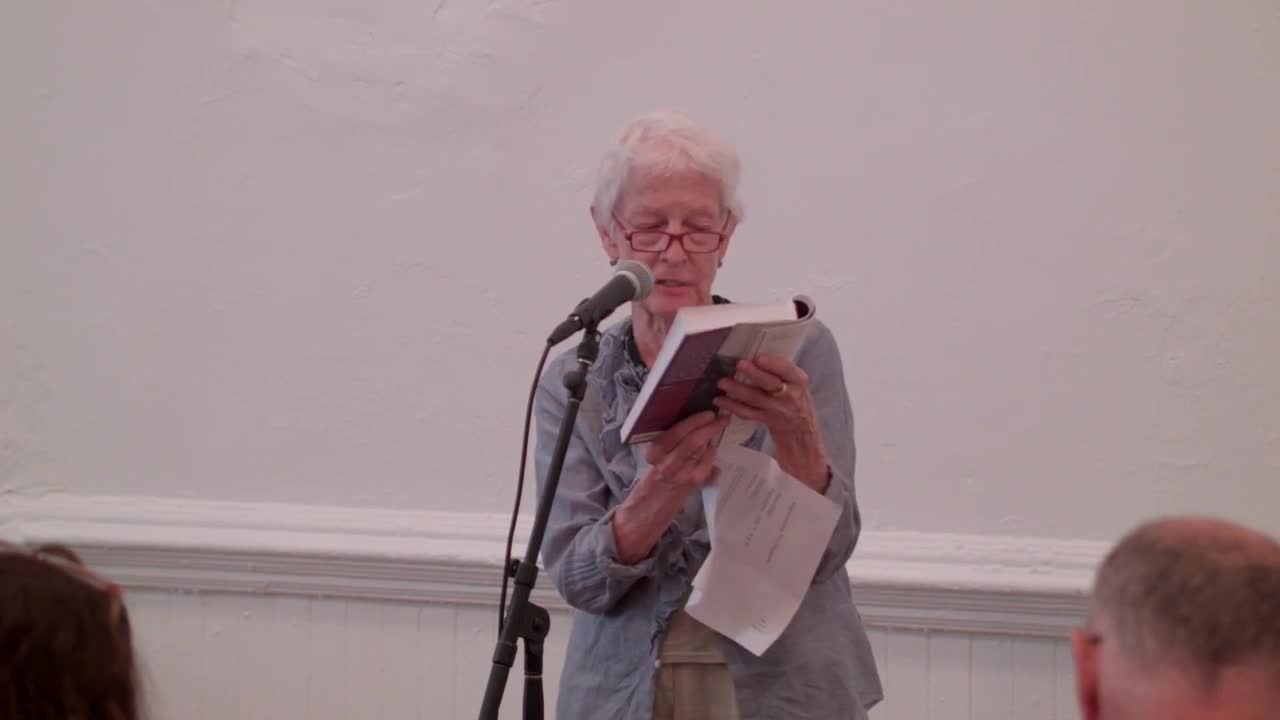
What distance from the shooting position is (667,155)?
6.73 ft

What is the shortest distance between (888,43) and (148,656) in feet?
6.89

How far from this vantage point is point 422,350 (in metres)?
3.13

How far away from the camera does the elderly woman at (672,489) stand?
1.88m

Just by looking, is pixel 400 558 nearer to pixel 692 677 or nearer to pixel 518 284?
pixel 518 284

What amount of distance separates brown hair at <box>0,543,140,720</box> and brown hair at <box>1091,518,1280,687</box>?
840mm

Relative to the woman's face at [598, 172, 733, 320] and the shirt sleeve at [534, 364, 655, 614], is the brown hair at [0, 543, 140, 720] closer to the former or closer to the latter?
the shirt sleeve at [534, 364, 655, 614]

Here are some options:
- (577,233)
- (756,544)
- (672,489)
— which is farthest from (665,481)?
(577,233)

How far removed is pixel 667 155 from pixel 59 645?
116 centimetres

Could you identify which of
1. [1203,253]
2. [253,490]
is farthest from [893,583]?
[253,490]

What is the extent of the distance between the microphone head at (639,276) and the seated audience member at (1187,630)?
798 mm

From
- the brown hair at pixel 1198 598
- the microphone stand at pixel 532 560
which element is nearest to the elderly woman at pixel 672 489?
the microphone stand at pixel 532 560

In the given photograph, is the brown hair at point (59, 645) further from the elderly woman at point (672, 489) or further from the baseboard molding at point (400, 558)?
the baseboard molding at point (400, 558)

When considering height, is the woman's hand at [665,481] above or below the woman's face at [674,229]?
below

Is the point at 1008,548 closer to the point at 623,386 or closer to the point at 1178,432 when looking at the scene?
the point at 1178,432
